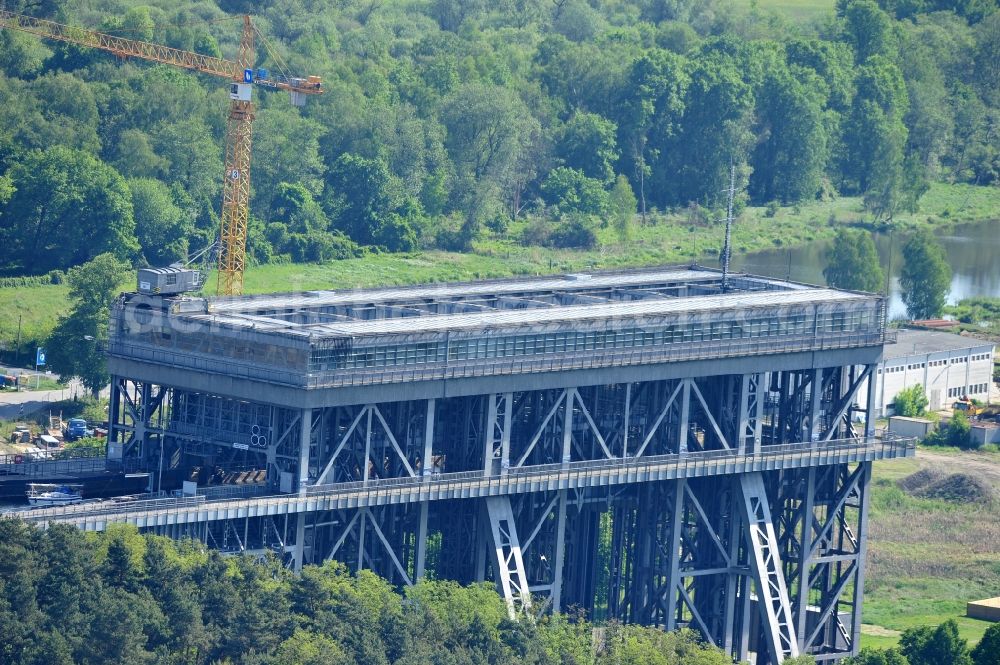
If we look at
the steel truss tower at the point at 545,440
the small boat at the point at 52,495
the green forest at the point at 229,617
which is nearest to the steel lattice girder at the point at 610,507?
the steel truss tower at the point at 545,440

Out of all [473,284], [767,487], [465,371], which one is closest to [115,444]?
[465,371]

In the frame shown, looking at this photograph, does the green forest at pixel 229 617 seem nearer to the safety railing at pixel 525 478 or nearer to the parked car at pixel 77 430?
the safety railing at pixel 525 478

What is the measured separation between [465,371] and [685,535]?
75.5 ft

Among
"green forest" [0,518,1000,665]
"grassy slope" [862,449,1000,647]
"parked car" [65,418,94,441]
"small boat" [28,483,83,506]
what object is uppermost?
"small boat" [28,483,83,506]

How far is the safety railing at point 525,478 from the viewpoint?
438ft

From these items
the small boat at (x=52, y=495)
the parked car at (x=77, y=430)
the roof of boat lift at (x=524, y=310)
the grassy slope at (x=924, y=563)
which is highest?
the roof of boat lift at (x=524, y=310)

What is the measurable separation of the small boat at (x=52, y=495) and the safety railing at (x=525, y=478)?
1.85 metres

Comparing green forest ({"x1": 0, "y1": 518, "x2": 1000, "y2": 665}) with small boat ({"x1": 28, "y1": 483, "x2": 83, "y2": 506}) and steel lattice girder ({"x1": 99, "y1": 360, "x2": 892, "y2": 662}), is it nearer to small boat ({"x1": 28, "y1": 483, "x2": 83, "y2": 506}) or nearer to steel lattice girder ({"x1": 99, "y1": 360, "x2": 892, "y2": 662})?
small boat ({"x1": 28, "y1": 483, "x2": 83, "y2": 506})

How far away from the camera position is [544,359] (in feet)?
479

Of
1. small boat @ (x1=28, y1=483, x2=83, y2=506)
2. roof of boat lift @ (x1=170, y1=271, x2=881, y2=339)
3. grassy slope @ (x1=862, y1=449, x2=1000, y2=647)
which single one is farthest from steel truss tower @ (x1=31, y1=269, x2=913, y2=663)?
grassy slope @ (x1=862, y1=449, x2=1000, y2=647)

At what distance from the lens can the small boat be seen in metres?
135

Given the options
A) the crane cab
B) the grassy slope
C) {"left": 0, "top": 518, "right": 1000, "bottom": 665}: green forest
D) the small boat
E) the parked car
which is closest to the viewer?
{"left": 0, "top": 518, "right": 1000, "bottom": 665}: green forest

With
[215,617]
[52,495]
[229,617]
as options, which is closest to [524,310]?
[52,495]

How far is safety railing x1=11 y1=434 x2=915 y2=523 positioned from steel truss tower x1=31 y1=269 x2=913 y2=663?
0.51ft
